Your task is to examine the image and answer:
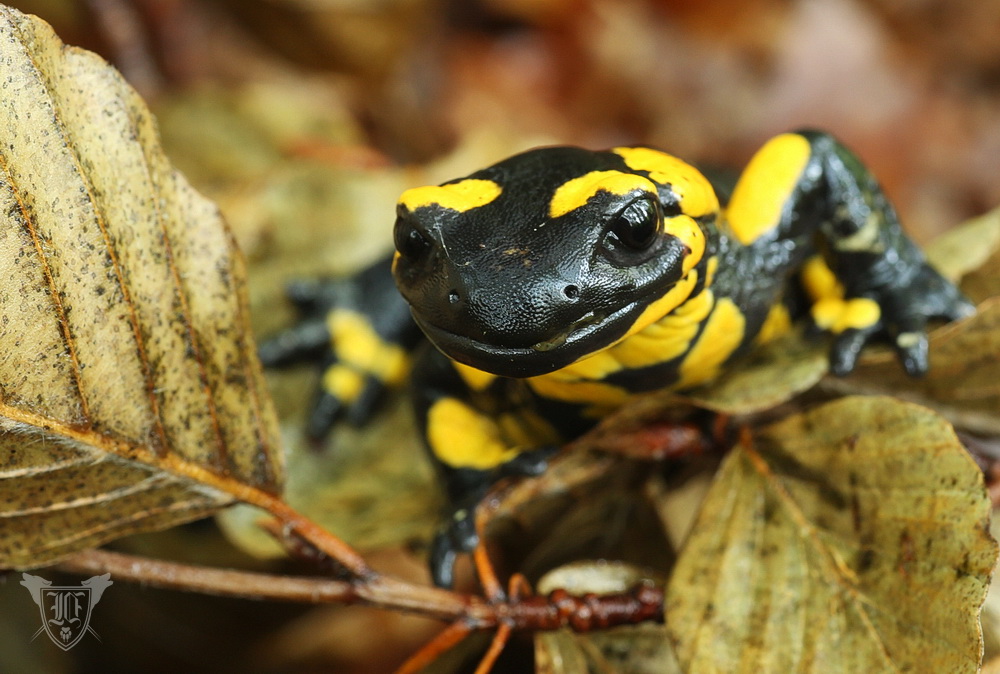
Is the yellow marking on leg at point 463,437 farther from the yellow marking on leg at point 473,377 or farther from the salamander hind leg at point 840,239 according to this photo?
the salamander hind leg at point 840,239

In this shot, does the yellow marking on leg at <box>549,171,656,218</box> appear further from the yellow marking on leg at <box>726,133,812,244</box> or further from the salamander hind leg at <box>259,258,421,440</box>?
the salamander hind leg at <box>259,258,421,440</box>

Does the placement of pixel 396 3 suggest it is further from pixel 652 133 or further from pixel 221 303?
pixel 221 303

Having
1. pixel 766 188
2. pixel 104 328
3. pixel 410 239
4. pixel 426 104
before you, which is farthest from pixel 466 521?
pixel 426 104

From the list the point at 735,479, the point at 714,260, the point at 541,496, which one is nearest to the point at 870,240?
the point at 714,260

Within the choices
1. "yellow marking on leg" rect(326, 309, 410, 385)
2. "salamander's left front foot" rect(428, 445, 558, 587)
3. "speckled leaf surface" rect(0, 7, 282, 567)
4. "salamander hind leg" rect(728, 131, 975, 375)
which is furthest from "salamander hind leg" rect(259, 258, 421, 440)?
"salamander hind leg" rect(728, 131, 975, 375)

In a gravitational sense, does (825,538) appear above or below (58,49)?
below

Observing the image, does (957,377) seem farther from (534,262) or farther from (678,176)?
(534,262)

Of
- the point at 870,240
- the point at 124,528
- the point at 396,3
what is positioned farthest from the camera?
the point at 396,3
